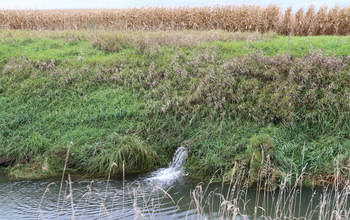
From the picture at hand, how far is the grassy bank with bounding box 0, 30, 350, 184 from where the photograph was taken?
295 inches

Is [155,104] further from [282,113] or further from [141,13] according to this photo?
[141,13]

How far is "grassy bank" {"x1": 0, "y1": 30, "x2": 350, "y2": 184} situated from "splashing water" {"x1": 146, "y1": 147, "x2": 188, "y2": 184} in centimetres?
21

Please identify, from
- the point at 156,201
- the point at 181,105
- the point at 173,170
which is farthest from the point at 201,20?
the point at 156,201

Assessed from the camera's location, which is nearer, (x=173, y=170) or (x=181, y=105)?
(x=173, y=170)

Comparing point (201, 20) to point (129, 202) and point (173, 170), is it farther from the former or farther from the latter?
point (129, 202)

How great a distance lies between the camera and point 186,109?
8922mm

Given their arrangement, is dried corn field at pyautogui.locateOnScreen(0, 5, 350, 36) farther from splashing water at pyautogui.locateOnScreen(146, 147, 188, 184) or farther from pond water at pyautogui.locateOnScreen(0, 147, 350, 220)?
pond water at pyautogui.locateOnScreen(0, 147, 350, 220)

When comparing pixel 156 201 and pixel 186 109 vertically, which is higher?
pixel 186 109

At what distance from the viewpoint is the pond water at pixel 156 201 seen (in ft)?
17.8

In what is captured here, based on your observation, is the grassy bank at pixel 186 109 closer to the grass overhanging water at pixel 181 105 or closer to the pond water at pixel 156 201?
the grass overhanging water at pixel 181 105

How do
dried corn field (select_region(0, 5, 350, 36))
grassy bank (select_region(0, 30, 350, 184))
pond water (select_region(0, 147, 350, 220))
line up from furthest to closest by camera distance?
dried corn field (select_region(0, 5, 350, 36)) → grassy bank (select_region(0, 30, 350, 184)) → pond water (select_region(0, 147, 350, 220))

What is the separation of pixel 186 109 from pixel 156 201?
133 inches

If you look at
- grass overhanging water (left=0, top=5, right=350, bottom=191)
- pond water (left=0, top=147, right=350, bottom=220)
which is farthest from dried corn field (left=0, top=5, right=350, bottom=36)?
pond water (left=0, top=147, right=350, bottom=220)

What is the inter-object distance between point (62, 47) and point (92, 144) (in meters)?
6.43
